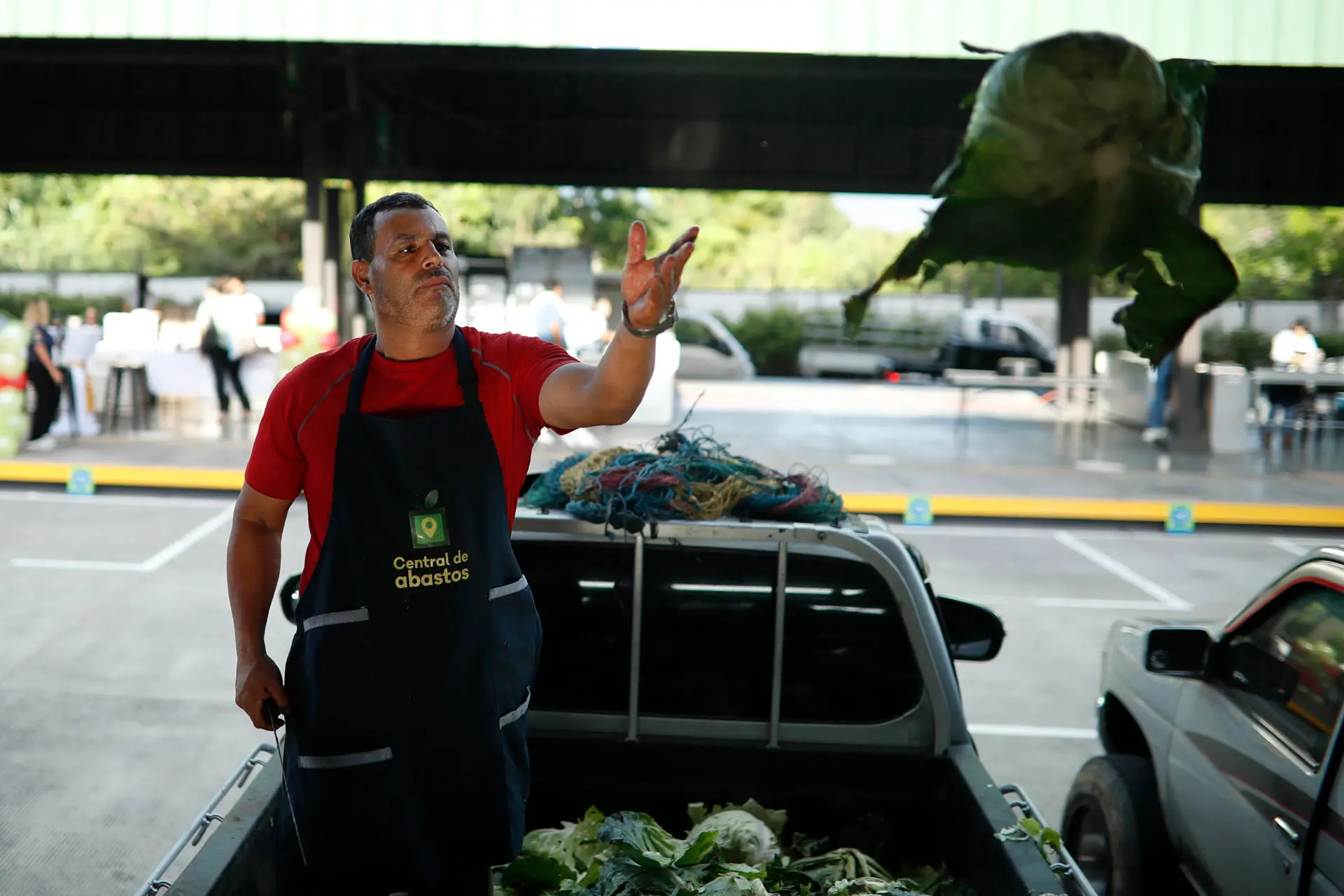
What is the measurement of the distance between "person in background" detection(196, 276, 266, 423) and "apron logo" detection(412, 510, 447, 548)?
16911 mm

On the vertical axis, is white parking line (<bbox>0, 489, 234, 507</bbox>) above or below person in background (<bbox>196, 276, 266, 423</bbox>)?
below

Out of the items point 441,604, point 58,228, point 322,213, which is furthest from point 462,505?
point 58,228

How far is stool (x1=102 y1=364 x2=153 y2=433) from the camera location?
1911 centimetres

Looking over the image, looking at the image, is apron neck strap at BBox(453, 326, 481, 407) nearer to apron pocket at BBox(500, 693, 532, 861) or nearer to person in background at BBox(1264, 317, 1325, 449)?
apron pocket at BBox(500, 693, 532, 861)

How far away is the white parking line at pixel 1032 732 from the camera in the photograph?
7.70 m

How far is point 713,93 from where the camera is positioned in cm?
2347

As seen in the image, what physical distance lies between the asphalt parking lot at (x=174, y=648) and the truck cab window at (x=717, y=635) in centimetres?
266

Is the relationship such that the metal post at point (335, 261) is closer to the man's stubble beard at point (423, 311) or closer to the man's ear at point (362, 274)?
the man's ear at point (362, 274)

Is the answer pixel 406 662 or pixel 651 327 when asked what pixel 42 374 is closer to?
pixel 406 662

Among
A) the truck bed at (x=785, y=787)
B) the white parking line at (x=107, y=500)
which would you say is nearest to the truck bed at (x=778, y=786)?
the truck bed at (x=785, y=787)

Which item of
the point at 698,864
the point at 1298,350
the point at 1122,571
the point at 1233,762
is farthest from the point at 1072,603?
the point at 1298,350

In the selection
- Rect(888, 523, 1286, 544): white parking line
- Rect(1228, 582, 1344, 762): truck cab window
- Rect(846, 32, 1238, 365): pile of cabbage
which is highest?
Rect(846, 32, 1238, 365): pile of cabbage

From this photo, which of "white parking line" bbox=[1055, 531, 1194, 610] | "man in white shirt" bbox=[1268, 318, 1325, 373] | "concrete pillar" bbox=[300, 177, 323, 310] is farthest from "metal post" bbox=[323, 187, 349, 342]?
"man in white shirt" bbox=[1268, 318, 1325, 373]

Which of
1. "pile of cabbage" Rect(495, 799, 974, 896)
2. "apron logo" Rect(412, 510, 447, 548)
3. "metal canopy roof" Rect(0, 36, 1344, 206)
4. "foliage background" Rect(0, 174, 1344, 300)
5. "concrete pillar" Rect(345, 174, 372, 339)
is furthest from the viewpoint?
"foliage background" Rect(0, 174, 1344, 300)
